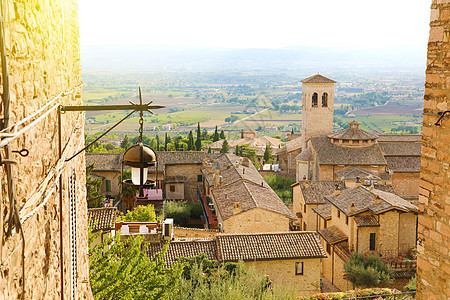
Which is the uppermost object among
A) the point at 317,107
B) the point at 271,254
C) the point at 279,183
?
the point at 317,107

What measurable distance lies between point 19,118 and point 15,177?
324mm

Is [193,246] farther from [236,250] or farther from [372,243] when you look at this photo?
[372,243]

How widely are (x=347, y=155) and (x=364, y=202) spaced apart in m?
15.3

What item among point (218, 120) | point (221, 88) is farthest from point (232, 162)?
point (221, 88)

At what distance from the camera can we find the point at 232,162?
33875 mm

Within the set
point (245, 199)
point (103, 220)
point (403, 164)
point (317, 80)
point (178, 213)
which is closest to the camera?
point (103, 220)

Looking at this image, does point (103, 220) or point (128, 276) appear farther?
point (103, 220)

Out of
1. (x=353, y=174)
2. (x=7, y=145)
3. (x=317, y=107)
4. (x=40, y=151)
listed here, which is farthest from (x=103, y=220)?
(x=317, y=107)

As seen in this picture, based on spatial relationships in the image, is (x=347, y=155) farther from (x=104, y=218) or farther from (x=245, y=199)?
(x=104, y=218)

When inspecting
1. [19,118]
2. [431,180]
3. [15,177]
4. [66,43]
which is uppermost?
[66,43]

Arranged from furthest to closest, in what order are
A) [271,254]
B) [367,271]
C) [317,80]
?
[317,80]
[367,271]
[271,254]

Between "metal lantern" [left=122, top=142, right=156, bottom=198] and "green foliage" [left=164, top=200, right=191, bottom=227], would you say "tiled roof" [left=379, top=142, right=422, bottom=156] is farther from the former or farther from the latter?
"metal lantern" [left=122, top=142, right=156, bottom=198]

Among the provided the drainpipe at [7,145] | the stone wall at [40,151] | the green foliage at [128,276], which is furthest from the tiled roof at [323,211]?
the drainpipe at [7,145]

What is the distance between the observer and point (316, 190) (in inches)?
1084
